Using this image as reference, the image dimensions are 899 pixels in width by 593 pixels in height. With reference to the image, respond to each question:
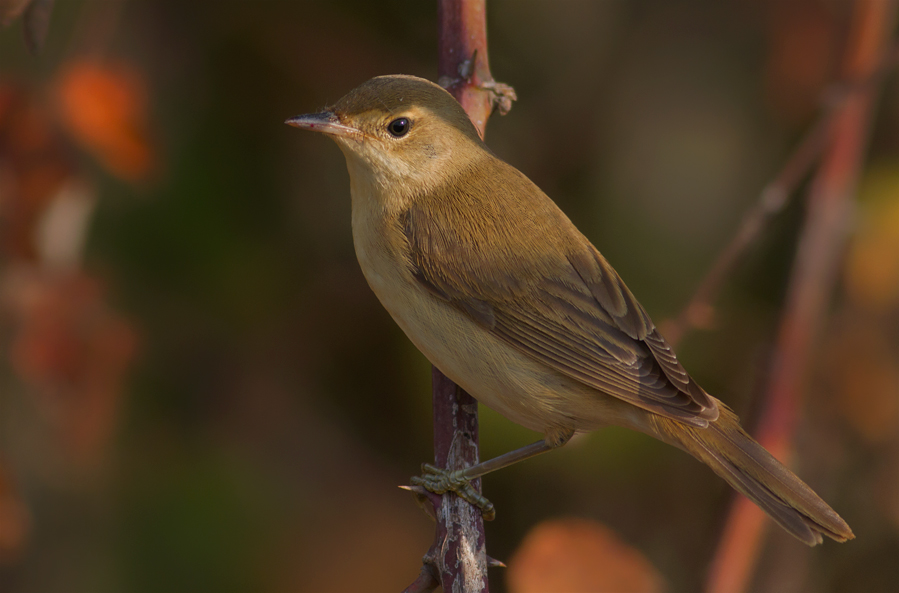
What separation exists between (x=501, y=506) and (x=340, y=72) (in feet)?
7.35

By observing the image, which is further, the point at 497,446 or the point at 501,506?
the point at 501,506

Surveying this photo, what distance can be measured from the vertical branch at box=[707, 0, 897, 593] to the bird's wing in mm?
530

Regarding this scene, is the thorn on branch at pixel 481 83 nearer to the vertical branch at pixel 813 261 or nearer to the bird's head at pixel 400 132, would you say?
the bird's head at pixel 400 132

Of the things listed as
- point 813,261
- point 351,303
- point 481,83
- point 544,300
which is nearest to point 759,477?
point 544,300

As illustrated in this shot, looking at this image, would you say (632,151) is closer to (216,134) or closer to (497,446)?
(497,446)

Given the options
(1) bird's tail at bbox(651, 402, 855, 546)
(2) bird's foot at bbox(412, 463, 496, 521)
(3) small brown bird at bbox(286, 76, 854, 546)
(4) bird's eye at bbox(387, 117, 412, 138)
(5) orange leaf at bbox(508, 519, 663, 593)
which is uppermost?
(4) bird's eye at bbox(387, 117, 412, 138)

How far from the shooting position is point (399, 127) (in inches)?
131

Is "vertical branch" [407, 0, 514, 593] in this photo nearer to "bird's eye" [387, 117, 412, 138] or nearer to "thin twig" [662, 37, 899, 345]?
"bird's eye" [387, 117, 412, 138]

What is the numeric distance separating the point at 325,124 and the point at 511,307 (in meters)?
0.92

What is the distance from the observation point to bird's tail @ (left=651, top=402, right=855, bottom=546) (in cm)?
300

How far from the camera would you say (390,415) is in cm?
439

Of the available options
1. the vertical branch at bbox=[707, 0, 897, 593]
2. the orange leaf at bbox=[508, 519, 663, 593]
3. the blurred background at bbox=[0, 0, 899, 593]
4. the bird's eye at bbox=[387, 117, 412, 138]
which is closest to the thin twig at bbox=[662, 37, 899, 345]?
the vertical branch at bbox=[707, 0, 897, 593]

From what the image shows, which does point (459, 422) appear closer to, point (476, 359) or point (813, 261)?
point (476, 359)

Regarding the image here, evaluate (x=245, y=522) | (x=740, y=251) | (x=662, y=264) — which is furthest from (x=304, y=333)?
(x=740, y=251)
